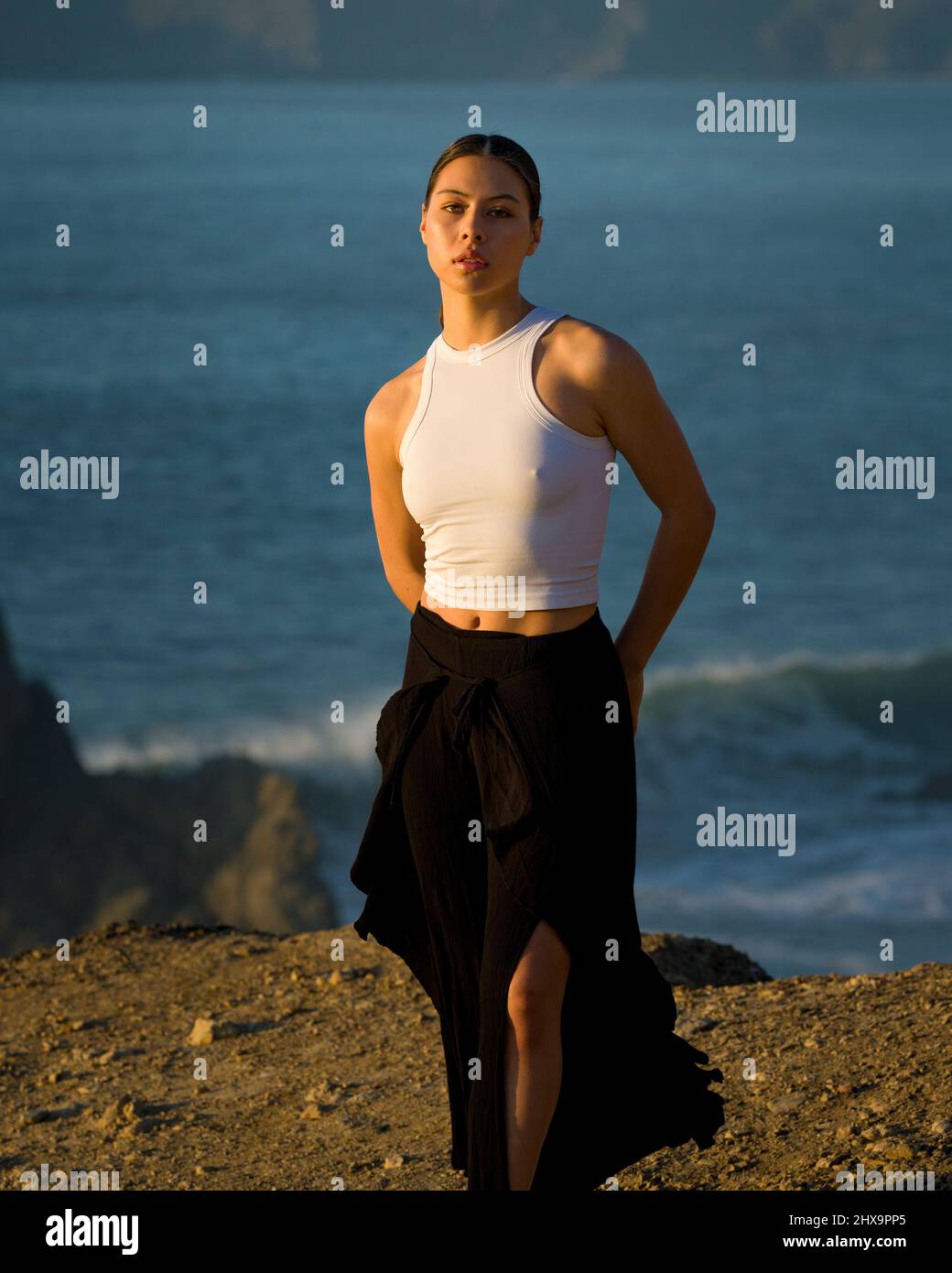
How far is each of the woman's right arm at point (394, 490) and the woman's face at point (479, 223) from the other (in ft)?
0.81

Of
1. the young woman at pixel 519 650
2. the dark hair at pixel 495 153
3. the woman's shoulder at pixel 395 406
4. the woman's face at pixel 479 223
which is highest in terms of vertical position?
the dark hair at pixel 495 153

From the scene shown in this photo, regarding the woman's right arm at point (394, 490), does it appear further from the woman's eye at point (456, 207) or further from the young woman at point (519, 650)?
the woman's eye at point (456, 207)

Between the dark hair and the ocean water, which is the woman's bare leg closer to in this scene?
the dark hair

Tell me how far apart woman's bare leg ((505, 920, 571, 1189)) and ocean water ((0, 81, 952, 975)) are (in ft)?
27.7

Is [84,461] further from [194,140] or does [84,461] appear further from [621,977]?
[621,977]

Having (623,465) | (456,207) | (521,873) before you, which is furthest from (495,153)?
(623,465)

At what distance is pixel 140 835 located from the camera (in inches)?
458

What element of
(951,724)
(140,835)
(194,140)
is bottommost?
(140,835)

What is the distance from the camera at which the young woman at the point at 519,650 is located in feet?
10.2

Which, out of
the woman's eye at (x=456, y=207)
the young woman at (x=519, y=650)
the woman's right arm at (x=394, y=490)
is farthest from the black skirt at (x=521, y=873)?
the woman's eye at (x=456, y=207)

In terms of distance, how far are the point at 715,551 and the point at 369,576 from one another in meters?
4.96

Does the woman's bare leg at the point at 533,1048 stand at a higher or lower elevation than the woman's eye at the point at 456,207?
lower

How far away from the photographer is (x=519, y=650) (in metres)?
3.16
